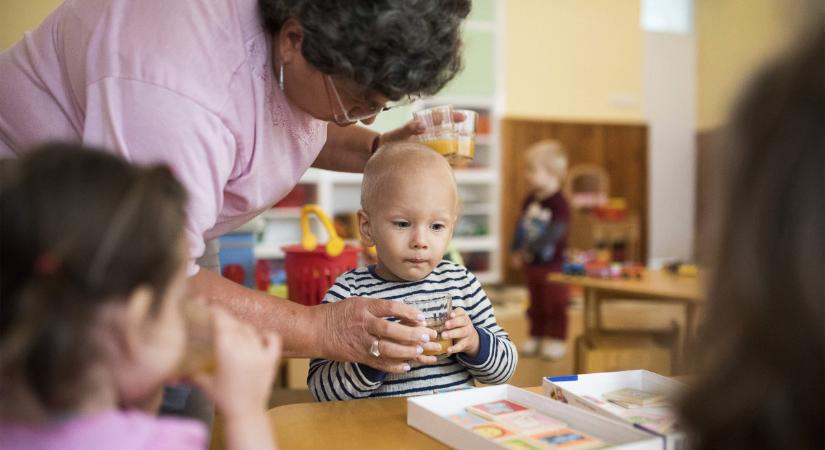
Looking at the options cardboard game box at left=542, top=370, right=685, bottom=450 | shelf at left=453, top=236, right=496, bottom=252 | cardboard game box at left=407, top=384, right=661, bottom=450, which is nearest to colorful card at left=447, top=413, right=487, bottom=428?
cardboard game box at left=407, top=384, right=661, bottom=450

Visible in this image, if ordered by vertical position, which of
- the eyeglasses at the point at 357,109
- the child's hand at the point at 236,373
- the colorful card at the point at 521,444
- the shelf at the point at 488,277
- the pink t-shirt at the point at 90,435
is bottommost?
the shelf at the point at 488,277

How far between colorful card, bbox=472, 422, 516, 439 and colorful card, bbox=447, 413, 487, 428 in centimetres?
1

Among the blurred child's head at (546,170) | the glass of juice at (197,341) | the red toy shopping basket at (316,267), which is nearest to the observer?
the glass of juice at (197,341)

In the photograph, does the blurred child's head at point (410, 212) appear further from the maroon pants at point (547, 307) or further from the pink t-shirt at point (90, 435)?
the maroon pants at point (547, 307)

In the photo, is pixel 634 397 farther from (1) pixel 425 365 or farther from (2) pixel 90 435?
(2) pixel 90 435

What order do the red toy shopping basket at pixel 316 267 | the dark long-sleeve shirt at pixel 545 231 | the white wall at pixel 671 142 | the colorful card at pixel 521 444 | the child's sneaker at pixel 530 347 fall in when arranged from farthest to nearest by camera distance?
the white wall at pixel 671 142 < the dark long-sleeve shirt at pixel 545 231 < the child's sneaker at pixel 530 347 < the red toy shopping basket at pixel 316 267 < the colorful card at pixel 521 444

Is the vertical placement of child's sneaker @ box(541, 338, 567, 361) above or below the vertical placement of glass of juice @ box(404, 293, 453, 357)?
below

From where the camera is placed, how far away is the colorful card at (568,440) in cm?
92

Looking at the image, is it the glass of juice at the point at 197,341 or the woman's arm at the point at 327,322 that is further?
the woman's arm at the point at 327,322

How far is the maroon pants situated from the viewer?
15.1 feet

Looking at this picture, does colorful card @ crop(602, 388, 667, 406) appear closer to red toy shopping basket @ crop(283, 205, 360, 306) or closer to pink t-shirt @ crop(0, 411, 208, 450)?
pink t-shirt @ crop(0, 411, 208, 450)

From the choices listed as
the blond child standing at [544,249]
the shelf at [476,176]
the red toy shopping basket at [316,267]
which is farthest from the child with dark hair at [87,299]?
the shelf at [476,176]

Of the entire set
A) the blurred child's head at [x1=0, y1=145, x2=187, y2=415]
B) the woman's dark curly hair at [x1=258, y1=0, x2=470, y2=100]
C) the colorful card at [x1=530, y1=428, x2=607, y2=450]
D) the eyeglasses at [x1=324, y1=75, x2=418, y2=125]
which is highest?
the woman's dark curly hair at [x1=258, y1=0, x2=470, y2=100]

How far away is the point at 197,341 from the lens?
752 millimetres
